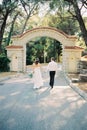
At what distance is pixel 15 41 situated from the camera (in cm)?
3181

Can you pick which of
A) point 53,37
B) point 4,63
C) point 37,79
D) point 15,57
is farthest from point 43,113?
point 15,57

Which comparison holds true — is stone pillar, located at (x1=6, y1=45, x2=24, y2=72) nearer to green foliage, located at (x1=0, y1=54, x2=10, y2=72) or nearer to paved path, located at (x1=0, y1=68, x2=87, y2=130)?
green foliage, located at (x1=0, y1=54, x2=10, y2=72)

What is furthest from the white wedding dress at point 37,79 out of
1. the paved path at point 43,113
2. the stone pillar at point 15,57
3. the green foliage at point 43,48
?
the green foliage at point 43,48

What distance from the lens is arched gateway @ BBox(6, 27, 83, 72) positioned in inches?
1223

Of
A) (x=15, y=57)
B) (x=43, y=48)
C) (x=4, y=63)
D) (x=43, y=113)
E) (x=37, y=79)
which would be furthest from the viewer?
(x=43, y=48)

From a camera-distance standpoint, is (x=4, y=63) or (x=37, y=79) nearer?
(x=37, y=79)

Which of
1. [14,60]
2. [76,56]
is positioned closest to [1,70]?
[14,60]

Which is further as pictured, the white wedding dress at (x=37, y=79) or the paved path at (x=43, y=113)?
the white wedding dress at (x=37, y=79)

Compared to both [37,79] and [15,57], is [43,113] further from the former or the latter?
[15,57]

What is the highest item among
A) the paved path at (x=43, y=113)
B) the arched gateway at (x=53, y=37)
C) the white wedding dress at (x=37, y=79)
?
the arched gateway at (x=53, y=37)

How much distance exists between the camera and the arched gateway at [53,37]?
31062mm

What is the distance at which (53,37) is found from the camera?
103ft

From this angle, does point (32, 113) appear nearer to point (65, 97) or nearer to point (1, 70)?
point (65, 97)

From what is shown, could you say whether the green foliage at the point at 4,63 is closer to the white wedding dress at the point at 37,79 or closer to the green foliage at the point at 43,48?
the white wedding dress at the point at 37,79
